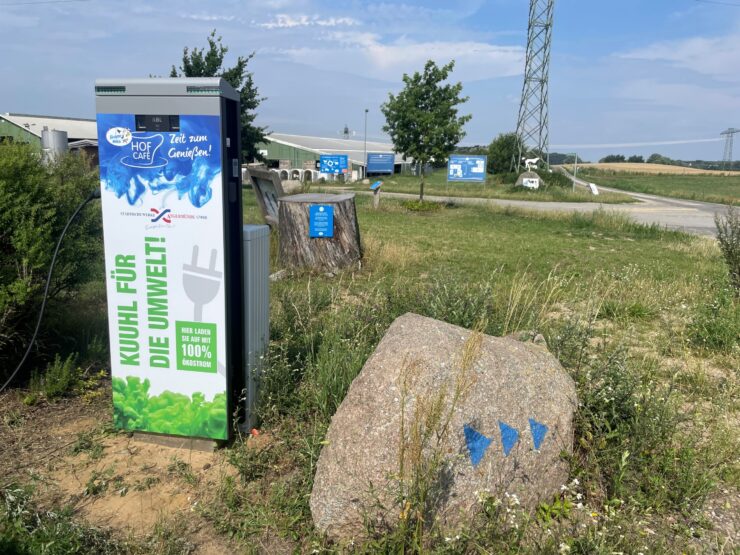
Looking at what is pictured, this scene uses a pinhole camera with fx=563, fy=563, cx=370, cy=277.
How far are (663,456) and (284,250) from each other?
612cm

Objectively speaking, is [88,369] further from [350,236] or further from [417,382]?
[350,236]

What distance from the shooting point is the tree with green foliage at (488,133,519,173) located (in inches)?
1993

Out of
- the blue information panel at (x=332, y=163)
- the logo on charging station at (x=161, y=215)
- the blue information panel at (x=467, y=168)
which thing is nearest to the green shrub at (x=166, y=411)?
the logo on charging station at (x=161, y=215)

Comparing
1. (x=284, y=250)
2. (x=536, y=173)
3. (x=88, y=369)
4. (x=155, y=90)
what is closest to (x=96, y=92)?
(x=155, y=90)

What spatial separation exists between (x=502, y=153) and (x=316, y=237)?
4601cm

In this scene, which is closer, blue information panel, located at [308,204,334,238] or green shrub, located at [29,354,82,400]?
green shrub, located at [29,354,82,400]

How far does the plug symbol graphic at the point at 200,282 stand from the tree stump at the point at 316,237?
4.90 m

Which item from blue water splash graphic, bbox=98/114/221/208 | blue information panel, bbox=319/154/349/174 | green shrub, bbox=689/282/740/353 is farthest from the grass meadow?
blue information panel, bbox=319/154/349/174

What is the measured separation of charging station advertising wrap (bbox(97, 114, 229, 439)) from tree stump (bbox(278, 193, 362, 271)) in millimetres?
4863

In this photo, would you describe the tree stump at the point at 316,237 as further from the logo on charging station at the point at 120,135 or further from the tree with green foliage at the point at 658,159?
the tree with green foliage at the point at 658,159

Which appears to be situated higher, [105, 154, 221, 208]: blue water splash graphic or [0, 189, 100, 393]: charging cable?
[105, 154, 221, 208]: blue water splash graphic

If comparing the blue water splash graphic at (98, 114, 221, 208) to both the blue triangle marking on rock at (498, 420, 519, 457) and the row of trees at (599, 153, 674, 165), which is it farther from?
the row of trees at (599, 153, 674, 165)

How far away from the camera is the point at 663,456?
3006mm

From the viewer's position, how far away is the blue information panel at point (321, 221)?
8.02 m
